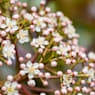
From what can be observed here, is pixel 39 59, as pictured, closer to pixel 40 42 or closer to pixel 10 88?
pixel 40 42

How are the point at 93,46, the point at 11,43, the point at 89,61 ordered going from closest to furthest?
the point at 11,43, the point at 89,61, the point at 93,46

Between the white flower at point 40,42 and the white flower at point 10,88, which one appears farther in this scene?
the white flower at point 40,42

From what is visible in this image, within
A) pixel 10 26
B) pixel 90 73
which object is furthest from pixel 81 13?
pixel 10 26

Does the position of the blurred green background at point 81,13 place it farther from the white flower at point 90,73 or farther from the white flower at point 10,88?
the white flower at point 10,88

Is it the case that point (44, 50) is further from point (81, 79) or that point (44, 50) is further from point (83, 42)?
point (83, 42)

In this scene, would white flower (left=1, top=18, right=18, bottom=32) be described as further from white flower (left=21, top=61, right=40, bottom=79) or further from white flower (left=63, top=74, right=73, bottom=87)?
white flower (left=63, top=74, right=73, bottom=87)

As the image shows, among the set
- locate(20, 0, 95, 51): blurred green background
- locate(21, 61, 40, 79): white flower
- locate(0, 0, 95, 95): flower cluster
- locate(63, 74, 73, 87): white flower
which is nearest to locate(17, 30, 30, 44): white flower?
locate(0, 0, 95, 95): flower cluster

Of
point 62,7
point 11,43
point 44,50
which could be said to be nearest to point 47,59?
point 44,50

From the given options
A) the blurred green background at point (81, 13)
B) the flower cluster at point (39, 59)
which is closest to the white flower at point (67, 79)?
the flower cluster at point (39, 59)
